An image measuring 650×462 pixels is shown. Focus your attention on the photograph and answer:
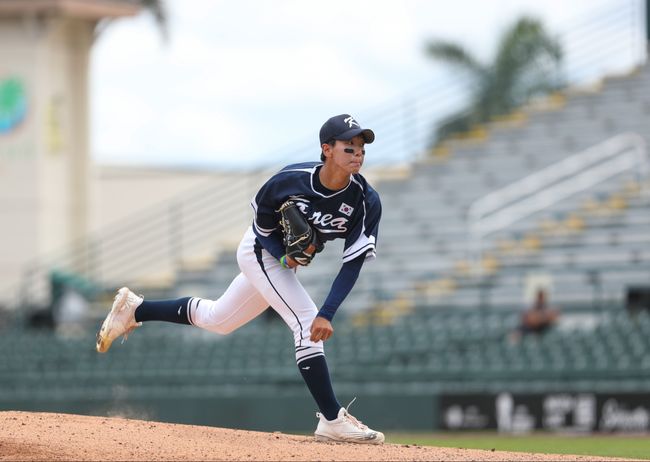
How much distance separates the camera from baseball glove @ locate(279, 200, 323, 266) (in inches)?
266

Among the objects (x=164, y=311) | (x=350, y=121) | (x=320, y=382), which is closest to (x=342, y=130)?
(x=350, y=121)

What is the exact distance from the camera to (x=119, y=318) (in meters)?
7.57

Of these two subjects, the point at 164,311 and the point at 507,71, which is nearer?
the point at 164,311

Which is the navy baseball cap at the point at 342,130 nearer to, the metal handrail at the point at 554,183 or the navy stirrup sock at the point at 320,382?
the navy stirrup sock at the point at 320,382

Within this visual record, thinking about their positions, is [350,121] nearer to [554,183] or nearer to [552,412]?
[552,412]

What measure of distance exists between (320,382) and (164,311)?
1119 millimetres

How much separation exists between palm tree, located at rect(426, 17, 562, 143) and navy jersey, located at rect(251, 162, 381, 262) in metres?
14.4

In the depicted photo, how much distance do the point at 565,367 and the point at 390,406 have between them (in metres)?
1.92

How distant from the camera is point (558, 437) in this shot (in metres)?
12.8

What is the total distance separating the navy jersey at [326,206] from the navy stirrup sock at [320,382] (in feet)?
1.91

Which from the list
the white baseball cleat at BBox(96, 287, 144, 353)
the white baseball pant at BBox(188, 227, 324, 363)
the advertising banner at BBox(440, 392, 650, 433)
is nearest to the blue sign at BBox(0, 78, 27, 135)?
the advertising banner at BBox(440, 392, 650, 433)

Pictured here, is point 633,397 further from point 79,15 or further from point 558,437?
point 79,15

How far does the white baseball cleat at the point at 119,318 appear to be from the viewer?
7543 millimetres

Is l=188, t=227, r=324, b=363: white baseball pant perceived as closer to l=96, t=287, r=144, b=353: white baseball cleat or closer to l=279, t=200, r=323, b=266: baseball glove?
l=279, t=200, r=323, b=266: baseball glove
